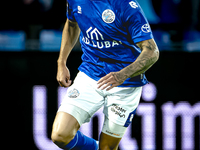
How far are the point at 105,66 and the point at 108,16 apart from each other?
359 millimetres

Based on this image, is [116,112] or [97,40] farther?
[116,112]

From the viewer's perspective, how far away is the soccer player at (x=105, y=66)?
2.23 metres

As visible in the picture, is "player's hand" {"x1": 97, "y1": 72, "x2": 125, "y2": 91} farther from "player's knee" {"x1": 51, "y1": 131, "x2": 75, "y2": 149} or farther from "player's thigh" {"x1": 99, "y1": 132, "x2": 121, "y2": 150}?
"player's thigh" {"x1": 99, "y1": 132, "x2": 121, "y2": 150}

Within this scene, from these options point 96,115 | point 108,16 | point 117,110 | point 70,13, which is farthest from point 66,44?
point 96,115

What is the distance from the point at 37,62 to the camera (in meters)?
3.75

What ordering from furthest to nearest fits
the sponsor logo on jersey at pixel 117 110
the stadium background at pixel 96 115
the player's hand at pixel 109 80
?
the stadium background at pixel 96 115, the sponsor logo on jersey at pixel 117 110, the player's hand at pixel 109 80

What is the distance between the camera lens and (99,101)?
2520 mm

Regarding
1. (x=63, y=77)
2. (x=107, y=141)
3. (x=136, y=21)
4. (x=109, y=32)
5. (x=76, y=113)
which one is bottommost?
(x=107, y=141)

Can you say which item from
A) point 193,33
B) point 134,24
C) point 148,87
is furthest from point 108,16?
point 193,33

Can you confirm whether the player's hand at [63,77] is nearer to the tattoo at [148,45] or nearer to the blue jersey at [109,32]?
the blue jersey at [109,32]

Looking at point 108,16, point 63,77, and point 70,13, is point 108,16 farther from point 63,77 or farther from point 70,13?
point 63,77

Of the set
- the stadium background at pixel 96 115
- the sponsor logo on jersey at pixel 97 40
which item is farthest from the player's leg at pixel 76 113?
the stadium background at pixel 96 115

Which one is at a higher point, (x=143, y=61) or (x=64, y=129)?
(x=143, y=61)

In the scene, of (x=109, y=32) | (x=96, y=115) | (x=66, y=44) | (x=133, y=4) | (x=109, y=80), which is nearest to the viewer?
(x=109, y=80)
